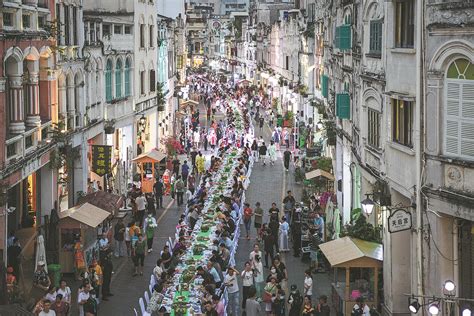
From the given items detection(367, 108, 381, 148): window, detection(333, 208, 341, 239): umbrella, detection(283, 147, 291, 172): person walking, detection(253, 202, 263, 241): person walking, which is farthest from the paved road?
detection(367, 108, 381, 148): window

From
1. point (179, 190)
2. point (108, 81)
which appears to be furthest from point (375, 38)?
point (108, 81)

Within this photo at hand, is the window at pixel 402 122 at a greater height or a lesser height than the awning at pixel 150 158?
greater

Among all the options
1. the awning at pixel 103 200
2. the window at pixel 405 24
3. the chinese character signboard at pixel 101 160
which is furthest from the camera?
the chinese character signboard at pixel 101 160

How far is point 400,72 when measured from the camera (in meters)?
21.0

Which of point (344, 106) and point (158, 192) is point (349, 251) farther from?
point (158, 192)

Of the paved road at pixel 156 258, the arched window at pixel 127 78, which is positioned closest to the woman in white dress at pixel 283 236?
the paved road at pixel 156 258

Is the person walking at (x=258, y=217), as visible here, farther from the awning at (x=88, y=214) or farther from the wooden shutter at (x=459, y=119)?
the wooden shutter at (x=459, y=119)

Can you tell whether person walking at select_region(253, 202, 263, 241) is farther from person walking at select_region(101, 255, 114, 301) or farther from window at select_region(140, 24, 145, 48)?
window at select_region(140, 24, 145, 48)

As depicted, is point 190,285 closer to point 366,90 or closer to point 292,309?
point 292,309

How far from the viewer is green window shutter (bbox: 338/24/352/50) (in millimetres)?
30062

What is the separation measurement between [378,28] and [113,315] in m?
10.7

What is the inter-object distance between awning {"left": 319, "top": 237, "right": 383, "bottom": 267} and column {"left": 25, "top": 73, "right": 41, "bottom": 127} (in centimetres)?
1039

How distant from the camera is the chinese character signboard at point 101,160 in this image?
117 ft

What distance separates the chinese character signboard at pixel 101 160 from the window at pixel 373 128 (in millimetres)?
13608
